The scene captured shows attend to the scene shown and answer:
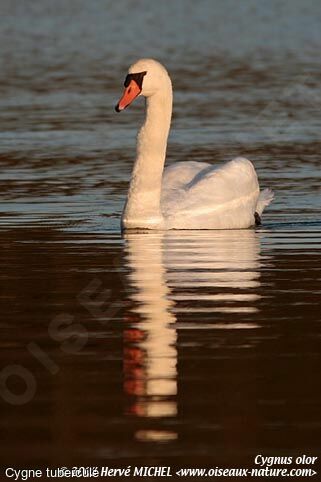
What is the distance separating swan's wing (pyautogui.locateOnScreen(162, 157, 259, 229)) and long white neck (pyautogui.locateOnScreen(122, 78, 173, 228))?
0.18 m

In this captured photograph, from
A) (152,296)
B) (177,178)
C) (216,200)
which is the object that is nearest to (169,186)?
(177,178)

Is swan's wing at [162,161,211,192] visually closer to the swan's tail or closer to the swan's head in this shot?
the swan's tail

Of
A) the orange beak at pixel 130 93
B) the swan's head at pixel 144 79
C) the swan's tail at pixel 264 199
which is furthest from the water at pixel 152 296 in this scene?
the swan's head at pixel 144 79

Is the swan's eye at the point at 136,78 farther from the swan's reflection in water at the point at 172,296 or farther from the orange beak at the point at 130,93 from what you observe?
the swan's reflection in water at the point at 172,296

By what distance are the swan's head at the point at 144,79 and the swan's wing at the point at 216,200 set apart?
1039 mm

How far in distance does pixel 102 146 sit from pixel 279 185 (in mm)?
4616

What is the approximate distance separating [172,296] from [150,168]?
4.95 m

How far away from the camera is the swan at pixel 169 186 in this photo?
17.0 meters

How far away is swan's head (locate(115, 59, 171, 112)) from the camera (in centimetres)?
1758

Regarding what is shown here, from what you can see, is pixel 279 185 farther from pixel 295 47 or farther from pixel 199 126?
pixel 295 47

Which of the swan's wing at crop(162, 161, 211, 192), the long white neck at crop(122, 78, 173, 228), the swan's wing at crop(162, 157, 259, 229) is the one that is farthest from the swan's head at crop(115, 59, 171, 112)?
the swan's wing at crop(162, 157, 259, 229)

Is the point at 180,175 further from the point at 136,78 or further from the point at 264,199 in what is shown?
the point at 136,78

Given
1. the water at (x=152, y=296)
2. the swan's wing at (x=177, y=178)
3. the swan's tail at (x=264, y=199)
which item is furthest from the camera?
the swan's tail at (x=264, y=199)

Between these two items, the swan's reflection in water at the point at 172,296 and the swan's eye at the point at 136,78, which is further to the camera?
the swan's eye at the point at 136,78
